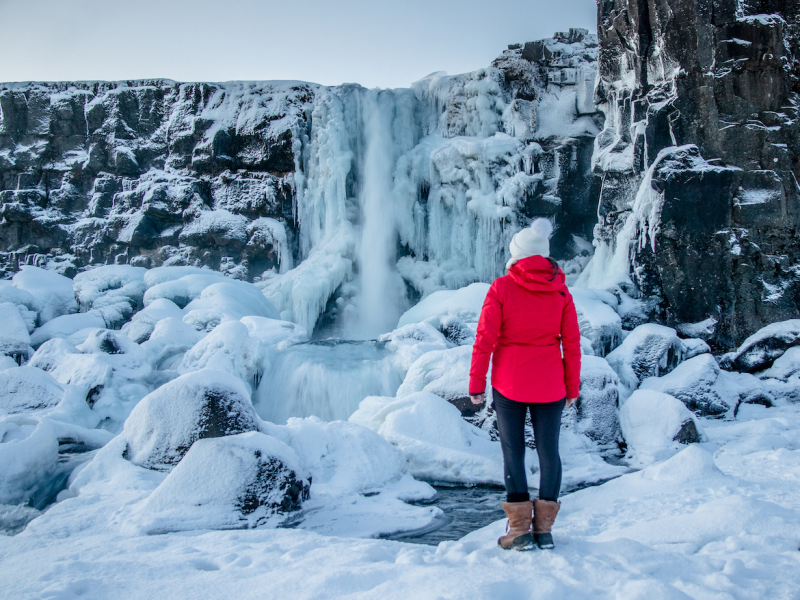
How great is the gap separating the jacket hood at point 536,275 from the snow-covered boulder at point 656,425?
157 inches

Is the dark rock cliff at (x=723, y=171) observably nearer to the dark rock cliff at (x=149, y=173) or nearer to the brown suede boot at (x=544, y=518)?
the brown suede boot at (x=544, y=518)

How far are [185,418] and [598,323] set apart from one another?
751 centimetres

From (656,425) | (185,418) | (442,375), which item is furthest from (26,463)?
(656,425)

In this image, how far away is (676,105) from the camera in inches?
438

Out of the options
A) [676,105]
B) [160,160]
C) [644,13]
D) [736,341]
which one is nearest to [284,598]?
[736,341]

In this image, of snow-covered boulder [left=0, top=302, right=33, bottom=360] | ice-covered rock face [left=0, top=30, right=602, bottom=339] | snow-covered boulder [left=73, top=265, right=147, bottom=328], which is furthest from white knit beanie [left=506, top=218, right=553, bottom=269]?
ice-covered rock face [left=0, top=30, right=602, bottom=339]

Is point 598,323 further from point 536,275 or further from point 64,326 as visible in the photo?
point 64,326

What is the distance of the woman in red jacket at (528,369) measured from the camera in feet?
8.34

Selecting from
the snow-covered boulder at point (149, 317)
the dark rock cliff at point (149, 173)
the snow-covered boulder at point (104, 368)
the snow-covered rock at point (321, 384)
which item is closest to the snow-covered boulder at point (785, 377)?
the snow-covered rock at point (321, 384)

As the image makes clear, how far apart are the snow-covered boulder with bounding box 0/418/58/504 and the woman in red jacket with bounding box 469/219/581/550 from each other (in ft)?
12.9

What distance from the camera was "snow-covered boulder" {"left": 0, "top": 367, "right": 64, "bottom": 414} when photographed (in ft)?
21.9

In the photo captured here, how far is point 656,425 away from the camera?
6.08 metres

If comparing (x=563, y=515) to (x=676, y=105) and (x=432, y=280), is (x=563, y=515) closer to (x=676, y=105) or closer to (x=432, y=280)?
(x=676, y=105)

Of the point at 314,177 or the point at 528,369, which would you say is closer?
the point at 528,369
